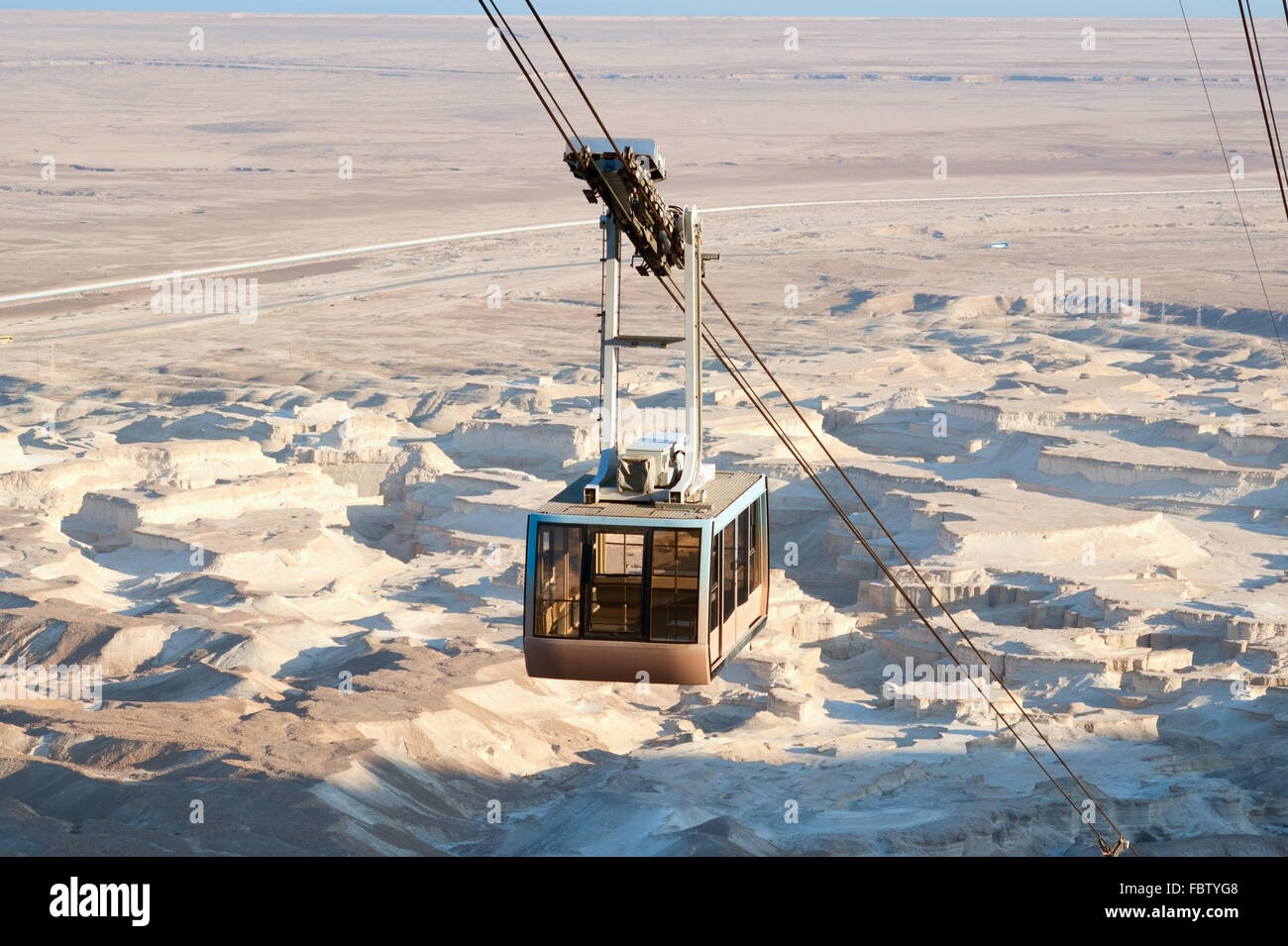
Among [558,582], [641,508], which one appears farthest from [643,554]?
[558,582]

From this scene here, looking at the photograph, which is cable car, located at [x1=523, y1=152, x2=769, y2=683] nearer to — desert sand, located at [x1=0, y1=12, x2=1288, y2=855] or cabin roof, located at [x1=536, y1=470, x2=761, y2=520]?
cabin roof, located at [x1=536, y1=470, x2=761, y2=520]

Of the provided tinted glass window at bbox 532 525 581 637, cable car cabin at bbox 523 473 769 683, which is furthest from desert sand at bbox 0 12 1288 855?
tinted glass window at bbox 532 525 581 637

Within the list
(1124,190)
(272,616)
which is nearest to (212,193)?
(1124,190)

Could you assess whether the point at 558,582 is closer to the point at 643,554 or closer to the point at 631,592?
the point at 631,592

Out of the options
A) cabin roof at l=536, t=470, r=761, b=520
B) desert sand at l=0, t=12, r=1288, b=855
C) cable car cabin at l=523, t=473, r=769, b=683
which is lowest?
desert sand at l=0, t=12, r=1288, b=855

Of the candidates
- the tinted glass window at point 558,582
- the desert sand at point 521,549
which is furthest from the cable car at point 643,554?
the desert sand at point 521,549

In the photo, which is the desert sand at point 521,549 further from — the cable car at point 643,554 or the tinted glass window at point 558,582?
the tinted glass window at point 558,582

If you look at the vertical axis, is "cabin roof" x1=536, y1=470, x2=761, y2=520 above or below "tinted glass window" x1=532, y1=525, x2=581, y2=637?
above
